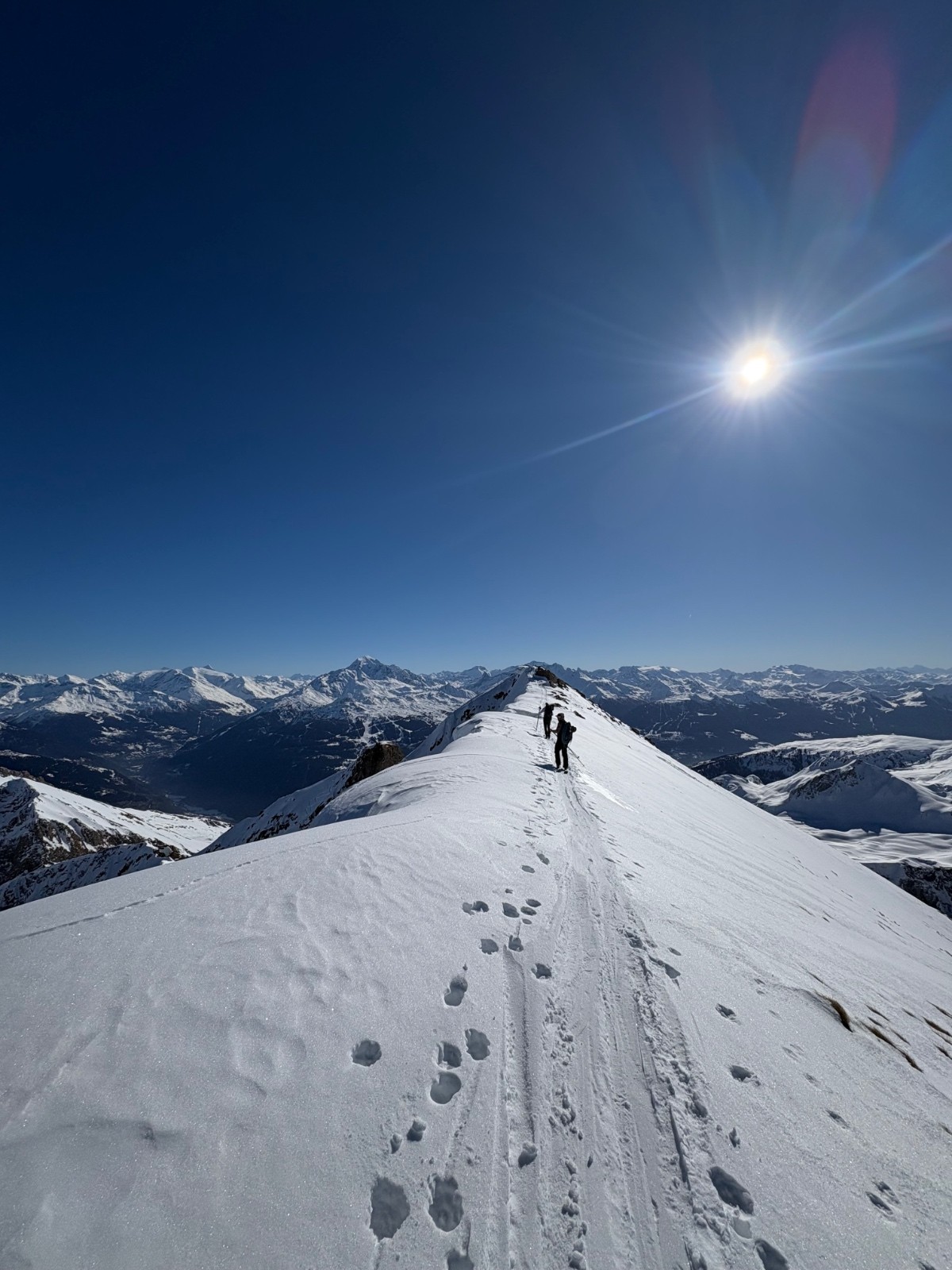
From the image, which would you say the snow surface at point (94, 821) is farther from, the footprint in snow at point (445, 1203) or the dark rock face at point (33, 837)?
the footprint in snow at point (445, 1203)

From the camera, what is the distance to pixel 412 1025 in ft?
14.9

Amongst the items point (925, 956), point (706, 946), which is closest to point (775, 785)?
point (925, 956)

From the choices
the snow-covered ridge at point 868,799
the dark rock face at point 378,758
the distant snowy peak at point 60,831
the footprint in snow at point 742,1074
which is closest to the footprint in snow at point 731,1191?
the footprint in snow at point 742,1074

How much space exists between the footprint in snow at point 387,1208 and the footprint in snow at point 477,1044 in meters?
1.28

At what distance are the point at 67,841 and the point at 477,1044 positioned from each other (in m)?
139

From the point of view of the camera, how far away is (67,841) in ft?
333

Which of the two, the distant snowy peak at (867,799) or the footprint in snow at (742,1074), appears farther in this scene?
the distant snowy peak at (867,799)

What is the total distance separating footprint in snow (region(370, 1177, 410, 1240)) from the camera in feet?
9.96

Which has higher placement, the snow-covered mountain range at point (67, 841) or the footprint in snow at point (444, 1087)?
the footprint in snow at point (444, 1087)

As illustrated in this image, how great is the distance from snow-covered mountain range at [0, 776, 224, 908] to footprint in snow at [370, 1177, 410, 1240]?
271ft

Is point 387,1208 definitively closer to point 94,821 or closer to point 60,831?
point 60,831

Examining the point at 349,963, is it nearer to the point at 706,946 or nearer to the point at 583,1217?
the point at 583,1217

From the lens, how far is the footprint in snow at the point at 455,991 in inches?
198

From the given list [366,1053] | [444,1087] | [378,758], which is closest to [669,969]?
[444,1087]
